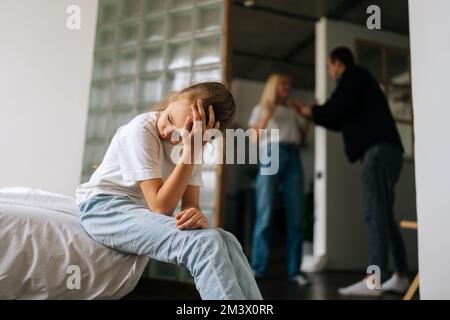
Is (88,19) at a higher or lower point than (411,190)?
higher

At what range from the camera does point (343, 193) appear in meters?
3.13

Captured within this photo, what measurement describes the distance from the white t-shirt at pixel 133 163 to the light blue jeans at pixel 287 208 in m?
1.36

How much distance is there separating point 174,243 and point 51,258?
0.34 m

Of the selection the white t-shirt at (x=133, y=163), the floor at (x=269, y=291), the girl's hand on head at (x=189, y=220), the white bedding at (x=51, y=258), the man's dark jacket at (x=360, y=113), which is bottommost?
the floor at (x=269, y=291)

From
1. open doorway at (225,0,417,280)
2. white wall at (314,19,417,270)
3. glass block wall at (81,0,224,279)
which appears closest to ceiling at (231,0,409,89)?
open doorway at (225,0,417,280)

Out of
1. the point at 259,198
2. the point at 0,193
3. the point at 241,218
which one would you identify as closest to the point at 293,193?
the point at 259,198

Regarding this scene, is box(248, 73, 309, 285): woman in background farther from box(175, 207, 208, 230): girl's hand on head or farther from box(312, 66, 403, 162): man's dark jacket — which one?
box(175, 207, 208, 230): girl's hand on head

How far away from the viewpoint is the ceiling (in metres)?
3.03

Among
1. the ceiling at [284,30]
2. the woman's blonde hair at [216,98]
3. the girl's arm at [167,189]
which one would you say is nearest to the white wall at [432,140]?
the woman's blonde hair at [216,98]

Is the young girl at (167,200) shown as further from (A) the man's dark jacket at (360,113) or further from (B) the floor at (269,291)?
(A) the man's dark jacket at (360,113)

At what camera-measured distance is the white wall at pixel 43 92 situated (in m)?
1.15
